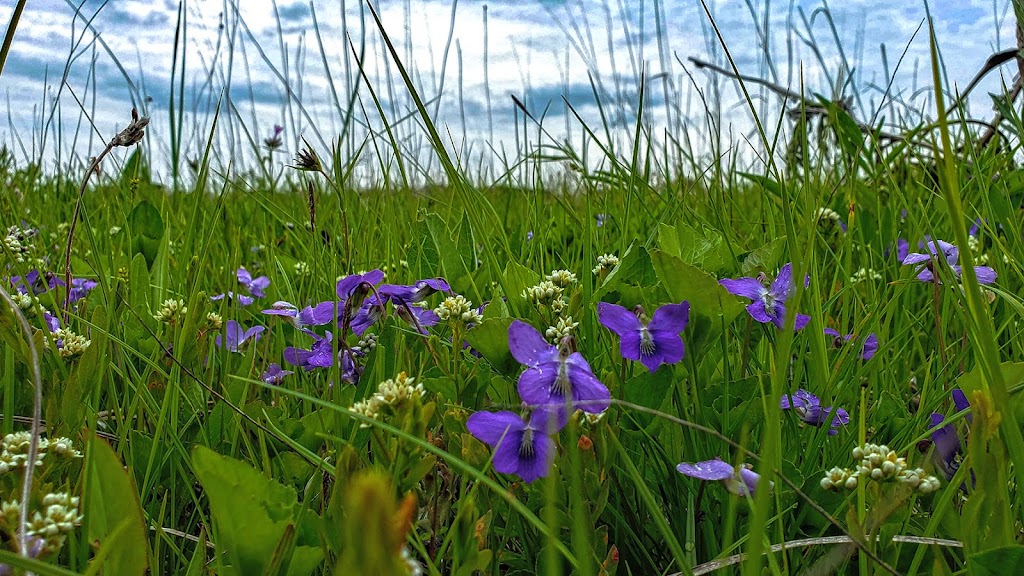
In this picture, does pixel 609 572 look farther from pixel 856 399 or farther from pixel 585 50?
pixel 585 50

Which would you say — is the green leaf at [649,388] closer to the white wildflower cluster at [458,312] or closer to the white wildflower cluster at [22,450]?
the white wildflower cluster at [458,312]

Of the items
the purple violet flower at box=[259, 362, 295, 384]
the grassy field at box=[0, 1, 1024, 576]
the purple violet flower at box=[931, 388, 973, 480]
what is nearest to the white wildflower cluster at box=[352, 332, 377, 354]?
the grassy field at box=[0, 1, 1024, 576]

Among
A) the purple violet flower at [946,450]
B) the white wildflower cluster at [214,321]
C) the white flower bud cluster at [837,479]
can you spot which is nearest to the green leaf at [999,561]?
the white flower bud cluster at [837,479]

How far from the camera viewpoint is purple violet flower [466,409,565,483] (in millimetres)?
752

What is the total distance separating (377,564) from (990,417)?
2.05 ft

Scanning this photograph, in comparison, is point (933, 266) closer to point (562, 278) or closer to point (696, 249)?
point (696, 249)

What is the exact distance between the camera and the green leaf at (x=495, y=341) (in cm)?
91

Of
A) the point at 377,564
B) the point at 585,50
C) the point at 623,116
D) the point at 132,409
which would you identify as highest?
the point at 585,50

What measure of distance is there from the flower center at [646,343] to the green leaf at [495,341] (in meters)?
0.16

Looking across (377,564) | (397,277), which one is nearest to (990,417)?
(377,564)

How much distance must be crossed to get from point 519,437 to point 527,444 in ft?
0.04

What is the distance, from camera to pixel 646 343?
0.91 meters

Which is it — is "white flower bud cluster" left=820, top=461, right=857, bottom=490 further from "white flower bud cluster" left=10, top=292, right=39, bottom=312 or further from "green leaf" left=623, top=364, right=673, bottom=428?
"white flower bud cluster" left=10, top=292, right=39, bottom=312

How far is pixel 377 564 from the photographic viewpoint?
0.32 m
